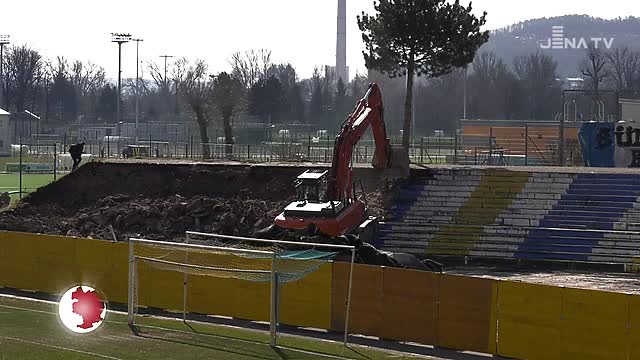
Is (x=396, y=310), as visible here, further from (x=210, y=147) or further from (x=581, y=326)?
(x=210, y=147)

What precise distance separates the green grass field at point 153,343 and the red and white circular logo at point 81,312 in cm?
21

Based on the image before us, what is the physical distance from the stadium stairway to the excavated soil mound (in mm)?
2224

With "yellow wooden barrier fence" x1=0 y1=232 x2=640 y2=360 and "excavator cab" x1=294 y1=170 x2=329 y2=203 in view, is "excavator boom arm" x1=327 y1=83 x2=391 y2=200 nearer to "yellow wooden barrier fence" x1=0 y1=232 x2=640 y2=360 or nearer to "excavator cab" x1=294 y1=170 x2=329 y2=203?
"excavator cab" x1=294 y1=170 x2=329 y2=203

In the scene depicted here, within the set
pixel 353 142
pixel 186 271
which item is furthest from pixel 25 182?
pixel 186 271

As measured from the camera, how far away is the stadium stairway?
40.0 metres

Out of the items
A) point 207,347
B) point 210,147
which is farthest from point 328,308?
point 210,147

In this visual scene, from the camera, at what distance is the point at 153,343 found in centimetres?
2277

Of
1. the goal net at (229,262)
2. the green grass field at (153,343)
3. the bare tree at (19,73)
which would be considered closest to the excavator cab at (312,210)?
the goal net at (229,262)

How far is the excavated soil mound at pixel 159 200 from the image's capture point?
1788 inches

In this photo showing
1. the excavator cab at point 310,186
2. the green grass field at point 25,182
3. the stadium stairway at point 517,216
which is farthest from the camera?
the green grass field at point 25,182

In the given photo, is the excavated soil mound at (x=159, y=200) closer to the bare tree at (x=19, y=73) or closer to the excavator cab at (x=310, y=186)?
the excavator cab at (x=310, y=186)

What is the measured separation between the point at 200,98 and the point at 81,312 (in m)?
61.8

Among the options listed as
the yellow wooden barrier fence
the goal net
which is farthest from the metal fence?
the goal net

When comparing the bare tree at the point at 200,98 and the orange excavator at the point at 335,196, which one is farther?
the bare tree at the point at 200,98
